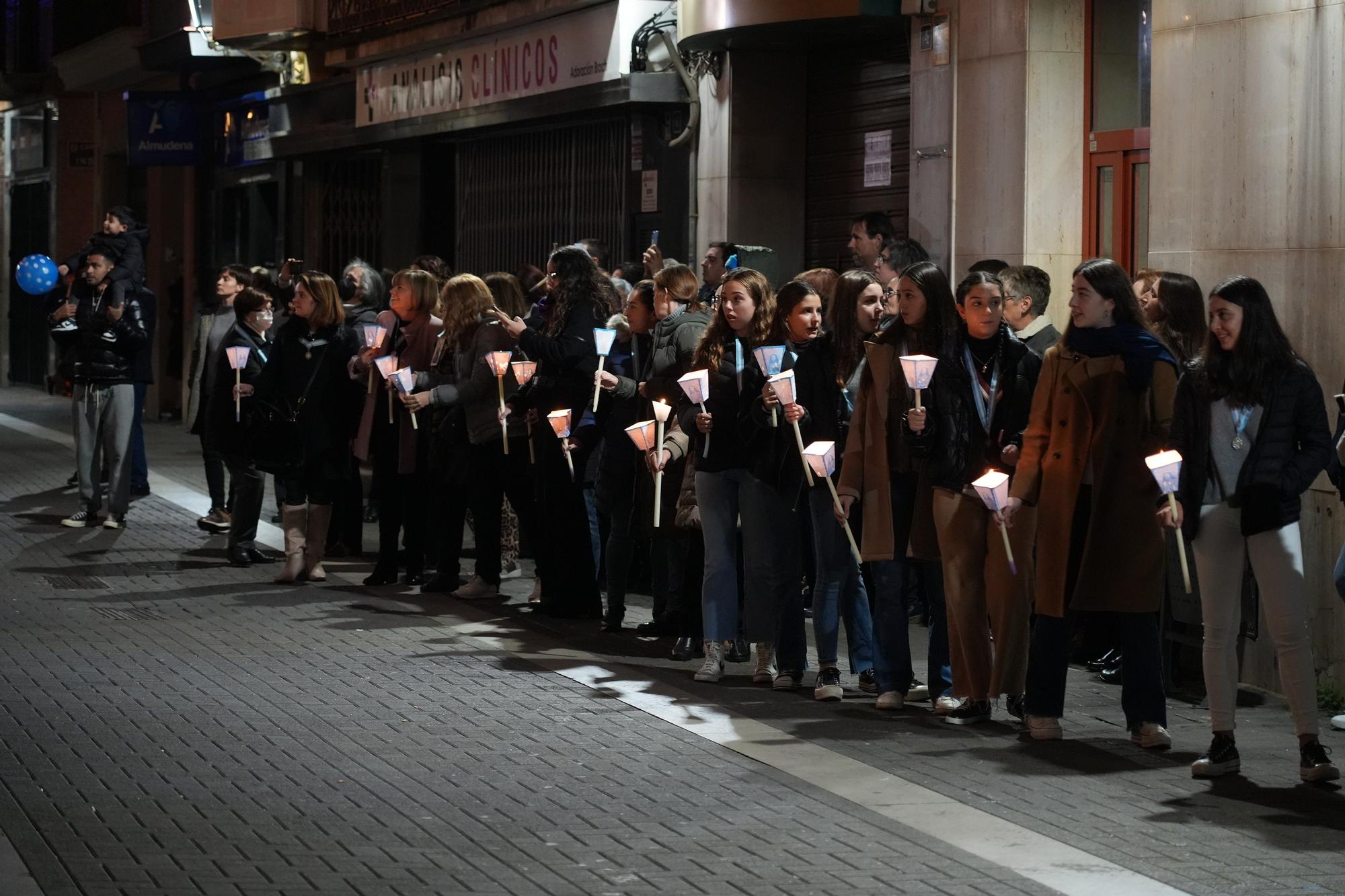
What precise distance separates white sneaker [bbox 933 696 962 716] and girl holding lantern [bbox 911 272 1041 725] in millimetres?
95

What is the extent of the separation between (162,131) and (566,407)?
18298 millimetres

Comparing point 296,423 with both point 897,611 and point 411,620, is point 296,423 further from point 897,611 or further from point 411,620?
point 897,611

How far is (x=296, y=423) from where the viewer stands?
13531 millimetres

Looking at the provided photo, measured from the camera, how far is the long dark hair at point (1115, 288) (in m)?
8.53

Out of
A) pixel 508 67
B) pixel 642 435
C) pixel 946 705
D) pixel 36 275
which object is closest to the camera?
pixel 946 705

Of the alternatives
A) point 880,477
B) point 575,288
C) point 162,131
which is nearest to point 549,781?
point 880,477

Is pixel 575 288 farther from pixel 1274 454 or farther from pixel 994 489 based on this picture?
pixel 1274 454

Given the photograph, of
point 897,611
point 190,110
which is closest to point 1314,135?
point 897,611

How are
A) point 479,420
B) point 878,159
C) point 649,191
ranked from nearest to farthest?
point 479,420, point 878,159, point 649,191

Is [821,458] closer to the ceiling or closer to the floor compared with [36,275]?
closer to the floor

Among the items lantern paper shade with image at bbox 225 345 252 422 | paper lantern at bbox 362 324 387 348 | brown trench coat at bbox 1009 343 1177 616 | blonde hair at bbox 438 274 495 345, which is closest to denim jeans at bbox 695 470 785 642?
Answer: brown trench coat at bbox 1009 343 1177 616

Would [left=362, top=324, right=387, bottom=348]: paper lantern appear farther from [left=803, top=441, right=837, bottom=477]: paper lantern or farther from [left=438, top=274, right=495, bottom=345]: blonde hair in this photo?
[left=803, top=441, right=837, bottom=477]: paper lantern

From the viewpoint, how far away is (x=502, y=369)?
1216cm

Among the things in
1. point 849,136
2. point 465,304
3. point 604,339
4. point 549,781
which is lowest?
point 549,781
